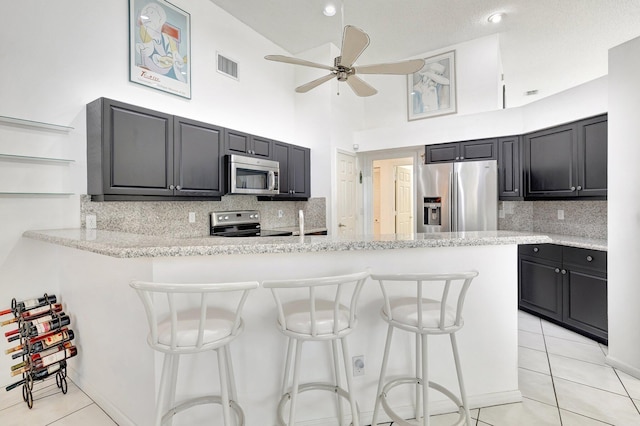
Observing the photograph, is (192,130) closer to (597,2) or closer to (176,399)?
(176,399)

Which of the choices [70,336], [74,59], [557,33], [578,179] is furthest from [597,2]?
[70,336]

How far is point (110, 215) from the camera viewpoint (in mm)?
2771

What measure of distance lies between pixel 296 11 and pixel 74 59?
2414 mm

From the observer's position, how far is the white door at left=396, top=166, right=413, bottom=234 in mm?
5598

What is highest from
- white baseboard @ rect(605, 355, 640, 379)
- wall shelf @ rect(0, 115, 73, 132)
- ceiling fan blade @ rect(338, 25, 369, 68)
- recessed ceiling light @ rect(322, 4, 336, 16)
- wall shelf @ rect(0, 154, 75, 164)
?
recessed ceiling light @ rect(322, 4, 336, 16)

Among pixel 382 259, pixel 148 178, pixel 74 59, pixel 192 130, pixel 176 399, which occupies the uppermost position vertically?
pixel 74 59

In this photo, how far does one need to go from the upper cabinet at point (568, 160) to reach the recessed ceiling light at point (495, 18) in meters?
1.46

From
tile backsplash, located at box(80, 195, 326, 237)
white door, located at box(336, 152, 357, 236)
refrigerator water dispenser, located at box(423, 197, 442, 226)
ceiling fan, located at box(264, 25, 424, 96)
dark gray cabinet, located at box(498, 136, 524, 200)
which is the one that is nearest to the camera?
ceiling fan, located at box(264, 25, 424, 96)

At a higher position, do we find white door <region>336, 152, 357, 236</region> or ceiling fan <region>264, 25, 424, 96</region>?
ceiling fan <region>264, 25, 424, 96</region>

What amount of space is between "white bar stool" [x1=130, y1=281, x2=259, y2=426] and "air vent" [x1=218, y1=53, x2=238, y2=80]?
126 inches

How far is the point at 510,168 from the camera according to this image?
12.9 feet

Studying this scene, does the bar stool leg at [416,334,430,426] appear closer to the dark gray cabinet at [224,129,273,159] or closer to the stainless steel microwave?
the stainless steel microwave

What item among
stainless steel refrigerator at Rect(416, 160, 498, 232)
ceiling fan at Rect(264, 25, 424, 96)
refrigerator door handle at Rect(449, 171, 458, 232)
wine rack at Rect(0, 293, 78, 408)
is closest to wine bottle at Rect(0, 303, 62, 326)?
wine rack at Rect(0, 293, 78, 408)

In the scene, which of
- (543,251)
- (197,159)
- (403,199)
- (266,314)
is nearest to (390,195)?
(403,199)
